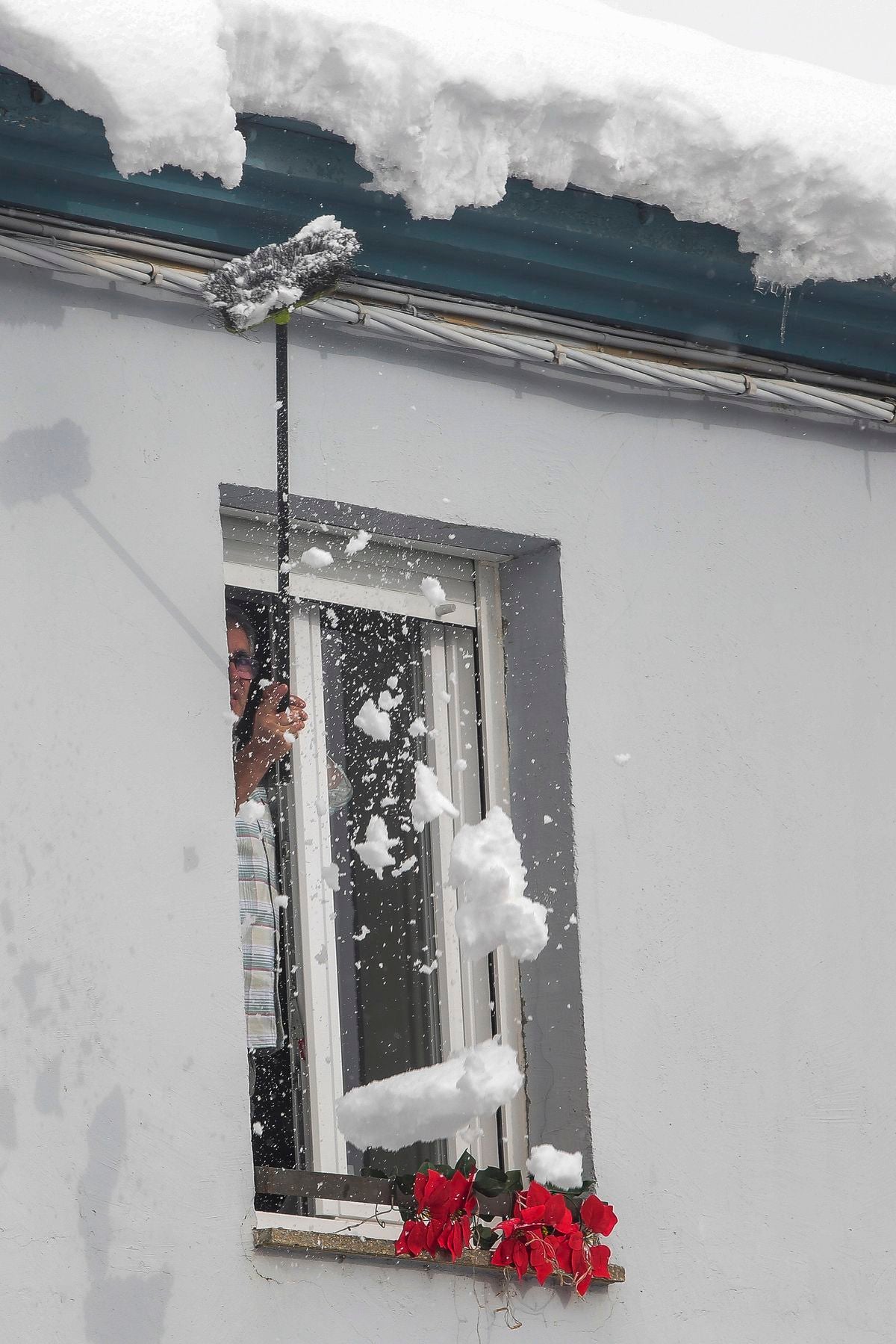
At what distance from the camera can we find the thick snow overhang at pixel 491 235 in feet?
13.0

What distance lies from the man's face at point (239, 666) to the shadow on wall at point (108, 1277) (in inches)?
42.8

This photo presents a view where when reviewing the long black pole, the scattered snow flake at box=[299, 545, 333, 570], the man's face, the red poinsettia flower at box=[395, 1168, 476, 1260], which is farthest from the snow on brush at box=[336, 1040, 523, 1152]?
the scattered snow flake at box=[299, 545, 333, 570]

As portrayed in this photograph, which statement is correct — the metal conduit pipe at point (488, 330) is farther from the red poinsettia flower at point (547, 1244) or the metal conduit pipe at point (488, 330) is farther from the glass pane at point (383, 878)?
the red poinsettia flower at point (547, 1244)

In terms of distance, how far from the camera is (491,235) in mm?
4469

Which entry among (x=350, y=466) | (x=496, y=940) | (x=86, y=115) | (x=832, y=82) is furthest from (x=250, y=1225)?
(x=832, y=82)

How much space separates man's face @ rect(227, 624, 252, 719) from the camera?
4.36m

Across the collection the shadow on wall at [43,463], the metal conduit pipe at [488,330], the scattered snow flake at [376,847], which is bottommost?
the scattered snow flake at [376,847]

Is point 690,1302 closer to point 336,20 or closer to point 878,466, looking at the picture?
point 878,466

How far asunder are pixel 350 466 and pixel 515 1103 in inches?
63.1

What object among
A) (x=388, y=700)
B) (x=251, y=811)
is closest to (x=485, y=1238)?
(x=251, y=811)

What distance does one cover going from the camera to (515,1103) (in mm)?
4453

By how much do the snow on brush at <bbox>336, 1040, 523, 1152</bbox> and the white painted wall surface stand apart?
1.03ft

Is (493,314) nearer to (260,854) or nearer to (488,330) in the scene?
(488,330)

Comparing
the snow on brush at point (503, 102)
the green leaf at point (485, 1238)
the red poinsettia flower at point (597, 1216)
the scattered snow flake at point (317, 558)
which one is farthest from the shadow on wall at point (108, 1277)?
the snow on brush at point (503, 102)
